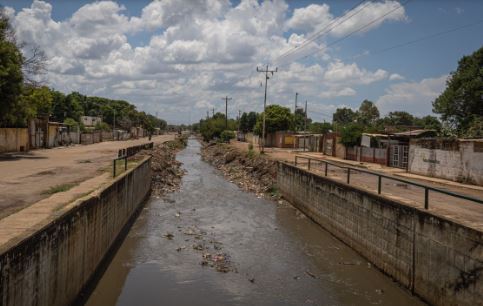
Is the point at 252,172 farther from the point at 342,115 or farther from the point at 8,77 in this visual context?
the point at 342,115

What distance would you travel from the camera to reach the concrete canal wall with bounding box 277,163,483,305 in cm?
1077

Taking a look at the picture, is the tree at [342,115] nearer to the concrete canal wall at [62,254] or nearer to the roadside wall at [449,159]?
the roadside wall at [449,159]

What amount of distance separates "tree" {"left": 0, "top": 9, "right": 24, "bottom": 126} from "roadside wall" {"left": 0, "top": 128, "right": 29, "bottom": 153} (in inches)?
231

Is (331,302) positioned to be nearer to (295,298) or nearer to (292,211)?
(295,298)

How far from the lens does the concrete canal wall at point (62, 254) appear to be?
7.73 meters

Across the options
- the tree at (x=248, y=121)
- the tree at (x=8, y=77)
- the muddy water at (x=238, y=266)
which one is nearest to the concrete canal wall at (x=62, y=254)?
the muddy water at (x=238, y=266)

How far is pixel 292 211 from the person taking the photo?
1078 inches

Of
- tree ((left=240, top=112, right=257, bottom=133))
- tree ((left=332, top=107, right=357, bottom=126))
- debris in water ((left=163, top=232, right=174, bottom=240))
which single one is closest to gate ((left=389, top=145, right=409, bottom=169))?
debris in water ((left=163, top=232, right=174, bottom=240))

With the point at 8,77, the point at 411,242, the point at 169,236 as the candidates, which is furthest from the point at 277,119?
the point at 411,242

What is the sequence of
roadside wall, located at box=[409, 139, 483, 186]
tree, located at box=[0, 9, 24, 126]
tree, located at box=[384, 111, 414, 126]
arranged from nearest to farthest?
roadside wall, located at box=[409, 139, 483, 186] < tree, located at box=[0, 9, 24, 126] < tree, located at box=[384, 111, 414, 126]

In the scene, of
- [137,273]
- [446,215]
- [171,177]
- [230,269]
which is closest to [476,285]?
[446,215]

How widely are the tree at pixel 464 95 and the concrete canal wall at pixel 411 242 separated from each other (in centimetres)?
3154

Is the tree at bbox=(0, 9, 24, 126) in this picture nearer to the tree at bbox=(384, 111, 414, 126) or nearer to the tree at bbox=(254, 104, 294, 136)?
the tree at bbox=(254, 104, 294, 136)

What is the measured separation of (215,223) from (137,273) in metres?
8.20
